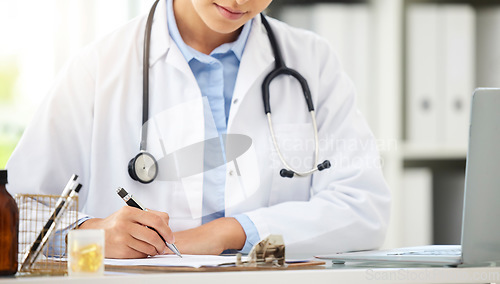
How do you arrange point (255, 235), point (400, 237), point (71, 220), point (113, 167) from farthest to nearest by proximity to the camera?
point (400, 237)
point (113, 167)
point (255, 235)
point (71, 220)

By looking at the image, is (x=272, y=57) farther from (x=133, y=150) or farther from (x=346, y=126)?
(x=133, y=150)

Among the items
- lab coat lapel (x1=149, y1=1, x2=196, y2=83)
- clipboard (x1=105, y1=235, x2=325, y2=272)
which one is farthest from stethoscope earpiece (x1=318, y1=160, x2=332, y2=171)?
clipboard (x1=105, y1=235, x2=325, y2=272)

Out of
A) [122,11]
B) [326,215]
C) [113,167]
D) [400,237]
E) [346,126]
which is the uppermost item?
[122,11]

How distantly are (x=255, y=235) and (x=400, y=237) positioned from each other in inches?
43.0

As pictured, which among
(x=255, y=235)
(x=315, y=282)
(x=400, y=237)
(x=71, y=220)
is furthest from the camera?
(x=400, y=237)

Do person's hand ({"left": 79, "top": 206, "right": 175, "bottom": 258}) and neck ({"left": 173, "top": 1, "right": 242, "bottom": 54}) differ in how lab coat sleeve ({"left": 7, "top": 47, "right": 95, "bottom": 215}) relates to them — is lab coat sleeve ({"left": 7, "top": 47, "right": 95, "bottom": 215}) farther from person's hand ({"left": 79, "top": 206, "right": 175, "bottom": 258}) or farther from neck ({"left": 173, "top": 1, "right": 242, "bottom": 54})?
person's hand ({"left": 79, "top": 206, "right": 175, "bottom": 258})

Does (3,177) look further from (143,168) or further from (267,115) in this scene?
(267,115)

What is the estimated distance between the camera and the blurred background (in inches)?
85.2

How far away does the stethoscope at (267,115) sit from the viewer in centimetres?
136

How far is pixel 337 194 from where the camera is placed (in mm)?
1415

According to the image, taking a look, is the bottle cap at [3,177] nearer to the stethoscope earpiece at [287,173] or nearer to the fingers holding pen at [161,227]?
the fingers holding pen at [161,227]

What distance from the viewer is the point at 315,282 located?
77cm

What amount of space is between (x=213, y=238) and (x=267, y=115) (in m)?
0.38

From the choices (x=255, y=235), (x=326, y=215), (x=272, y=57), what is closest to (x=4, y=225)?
(x=255, y=235)
